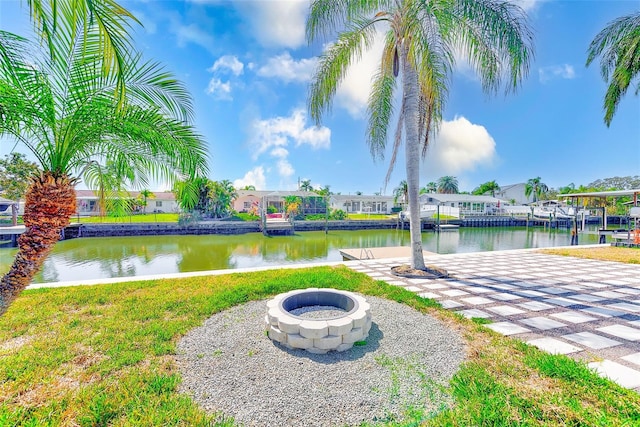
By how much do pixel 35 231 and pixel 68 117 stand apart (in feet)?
3.87

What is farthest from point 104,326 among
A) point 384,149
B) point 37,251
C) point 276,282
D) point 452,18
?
point 452,18

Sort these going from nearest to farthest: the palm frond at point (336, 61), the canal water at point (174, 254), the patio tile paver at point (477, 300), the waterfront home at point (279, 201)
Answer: the patio tile paver at point (477, 300) < the palm frond at point (336, 61) < the canal water at point (174, 254) < the waterfront home at point (279, 201)

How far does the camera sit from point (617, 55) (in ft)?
27.5

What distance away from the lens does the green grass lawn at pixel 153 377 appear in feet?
6.58

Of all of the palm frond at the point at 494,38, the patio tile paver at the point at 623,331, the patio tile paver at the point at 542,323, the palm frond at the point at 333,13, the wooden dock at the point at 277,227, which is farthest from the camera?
the wooden dock at the point at 277,227

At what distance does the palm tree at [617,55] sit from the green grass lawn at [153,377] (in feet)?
31.5

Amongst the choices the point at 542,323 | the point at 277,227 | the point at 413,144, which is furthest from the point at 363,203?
the point at 542,323

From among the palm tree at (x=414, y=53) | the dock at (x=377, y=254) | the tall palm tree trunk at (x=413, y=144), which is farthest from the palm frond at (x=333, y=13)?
the dock at (x=377, y=254)

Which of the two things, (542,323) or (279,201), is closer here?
(542,323)

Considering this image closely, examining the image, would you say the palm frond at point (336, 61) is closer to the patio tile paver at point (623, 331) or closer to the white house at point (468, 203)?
→ the patio tile paver at point (623, 331)

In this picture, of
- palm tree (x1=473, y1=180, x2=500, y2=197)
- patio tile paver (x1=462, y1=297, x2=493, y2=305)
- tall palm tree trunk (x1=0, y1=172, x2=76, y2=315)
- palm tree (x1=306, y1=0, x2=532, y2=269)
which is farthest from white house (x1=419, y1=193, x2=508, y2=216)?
tall palm tree trunk (x1=0, y1=172, x2=76, y2=315)

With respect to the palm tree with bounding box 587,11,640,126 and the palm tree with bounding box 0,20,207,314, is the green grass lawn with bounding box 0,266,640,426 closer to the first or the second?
the palm tree with bounding box 0,20,207,314

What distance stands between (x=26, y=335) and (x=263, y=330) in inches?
109

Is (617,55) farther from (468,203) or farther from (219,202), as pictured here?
(468,203)
